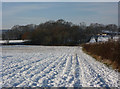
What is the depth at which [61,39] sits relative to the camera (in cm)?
7838

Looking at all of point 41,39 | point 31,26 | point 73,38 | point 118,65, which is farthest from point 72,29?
point 118,65

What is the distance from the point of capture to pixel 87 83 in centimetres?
749

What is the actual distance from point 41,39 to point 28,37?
690 cm

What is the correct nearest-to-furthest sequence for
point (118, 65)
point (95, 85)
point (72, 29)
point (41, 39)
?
point (95, 85), point (118, 65), point (41, 39), point (72, 29)

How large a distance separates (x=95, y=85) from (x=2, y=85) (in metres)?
3.35

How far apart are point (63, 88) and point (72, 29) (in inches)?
3218

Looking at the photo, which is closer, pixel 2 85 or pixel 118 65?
pixel 2 85

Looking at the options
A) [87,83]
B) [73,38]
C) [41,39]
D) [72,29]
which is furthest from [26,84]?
[72,29]

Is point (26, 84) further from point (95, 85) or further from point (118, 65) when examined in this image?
point (118, 65)

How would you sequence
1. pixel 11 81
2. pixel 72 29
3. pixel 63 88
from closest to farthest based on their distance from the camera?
pixel 63 88, pixel 11 81, pixel 72 29

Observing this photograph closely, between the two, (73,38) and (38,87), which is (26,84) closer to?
(38,87)

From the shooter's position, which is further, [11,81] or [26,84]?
[11,81]

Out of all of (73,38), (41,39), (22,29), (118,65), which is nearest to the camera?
(118,65)

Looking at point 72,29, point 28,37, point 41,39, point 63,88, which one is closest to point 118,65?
point 63,88
